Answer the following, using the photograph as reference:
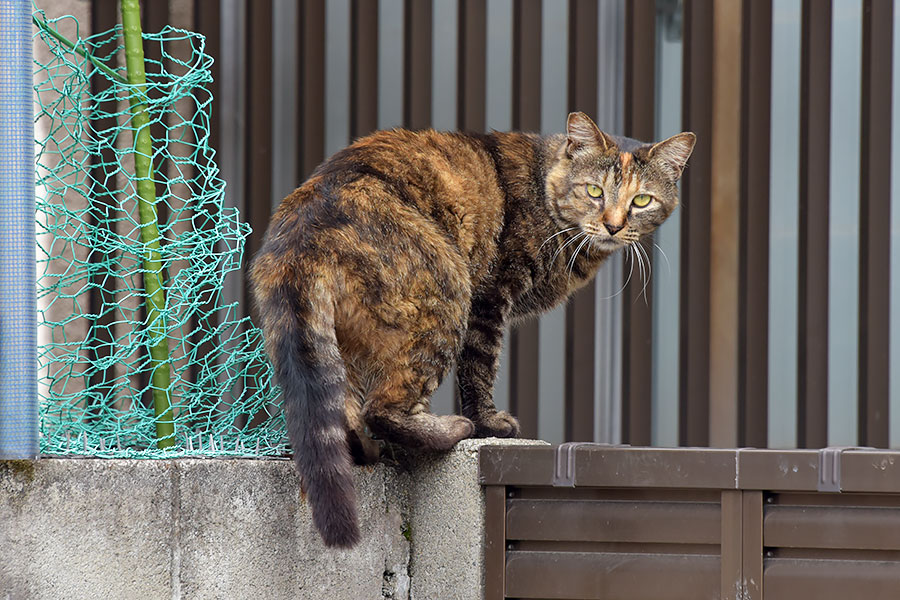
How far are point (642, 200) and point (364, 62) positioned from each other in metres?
1.46

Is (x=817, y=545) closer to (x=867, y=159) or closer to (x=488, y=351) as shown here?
(x=488, y=351)

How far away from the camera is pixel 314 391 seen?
7.14ft

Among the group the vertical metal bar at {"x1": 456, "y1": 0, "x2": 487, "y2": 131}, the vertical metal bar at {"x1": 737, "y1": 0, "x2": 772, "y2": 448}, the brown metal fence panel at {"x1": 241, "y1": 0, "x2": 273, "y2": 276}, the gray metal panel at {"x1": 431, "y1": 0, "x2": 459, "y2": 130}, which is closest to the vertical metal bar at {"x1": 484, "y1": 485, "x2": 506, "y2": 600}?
the vertical metal bar at {"x1": 737, "y1": 0, "x2": 772, "y2": 448}

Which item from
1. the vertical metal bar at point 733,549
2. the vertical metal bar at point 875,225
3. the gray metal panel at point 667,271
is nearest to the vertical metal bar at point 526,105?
the gray metal panel at point 667,271

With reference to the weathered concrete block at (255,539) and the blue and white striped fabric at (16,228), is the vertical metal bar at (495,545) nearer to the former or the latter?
the weathered concrete block at (255,539)

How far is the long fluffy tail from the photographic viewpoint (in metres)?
2.03

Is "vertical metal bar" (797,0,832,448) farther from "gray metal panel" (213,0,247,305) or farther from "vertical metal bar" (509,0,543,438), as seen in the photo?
"gray metal panel" (213,0,247,305)

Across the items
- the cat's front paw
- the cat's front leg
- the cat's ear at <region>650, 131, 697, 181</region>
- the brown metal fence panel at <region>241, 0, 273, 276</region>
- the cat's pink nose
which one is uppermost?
the brown metal fence panel at <region>241, 0, 273, 276</region>

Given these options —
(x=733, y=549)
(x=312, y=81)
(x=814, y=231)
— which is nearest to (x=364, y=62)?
(x=312, y=81)

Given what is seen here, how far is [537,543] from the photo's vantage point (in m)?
2.41

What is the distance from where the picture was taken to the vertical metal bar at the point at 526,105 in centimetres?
378

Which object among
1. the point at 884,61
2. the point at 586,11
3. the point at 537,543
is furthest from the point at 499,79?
the point at 537,543

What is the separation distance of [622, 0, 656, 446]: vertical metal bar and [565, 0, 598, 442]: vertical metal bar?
0.39 feet

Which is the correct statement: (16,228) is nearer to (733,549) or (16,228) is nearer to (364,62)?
(733,549)
